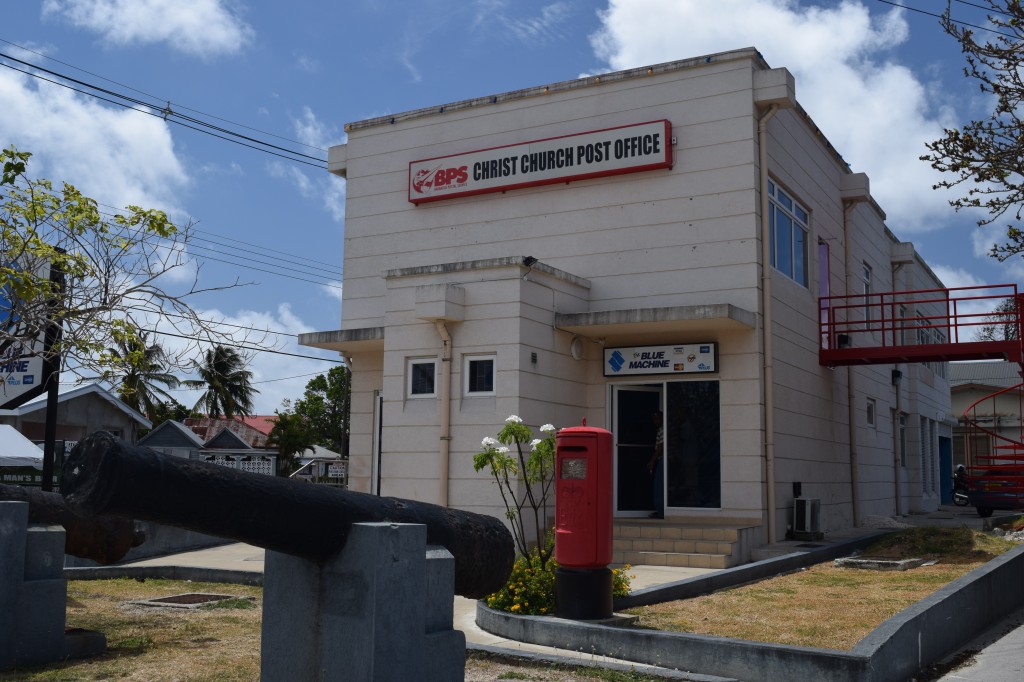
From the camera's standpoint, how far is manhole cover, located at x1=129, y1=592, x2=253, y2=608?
10.1m

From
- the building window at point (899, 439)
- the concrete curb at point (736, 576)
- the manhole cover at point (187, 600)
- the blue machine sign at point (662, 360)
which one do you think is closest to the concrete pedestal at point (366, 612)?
the concrete curb at point (736, 576)

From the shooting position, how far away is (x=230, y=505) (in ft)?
14.0

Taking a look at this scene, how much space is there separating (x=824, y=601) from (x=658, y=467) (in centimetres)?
660

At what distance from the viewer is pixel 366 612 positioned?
461 cm

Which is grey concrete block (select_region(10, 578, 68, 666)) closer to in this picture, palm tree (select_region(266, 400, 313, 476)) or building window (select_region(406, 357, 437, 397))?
building window (select_region(406, 357, 437, 397))

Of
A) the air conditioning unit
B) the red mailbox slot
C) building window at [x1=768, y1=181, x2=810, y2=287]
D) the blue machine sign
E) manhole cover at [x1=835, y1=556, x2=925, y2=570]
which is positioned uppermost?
building window at [x1=768, y1=181, x2=810, y2=287]

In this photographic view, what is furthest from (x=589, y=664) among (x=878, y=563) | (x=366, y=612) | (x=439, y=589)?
(x=878, y=563)

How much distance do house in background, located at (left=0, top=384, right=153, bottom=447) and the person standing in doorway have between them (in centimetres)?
2196

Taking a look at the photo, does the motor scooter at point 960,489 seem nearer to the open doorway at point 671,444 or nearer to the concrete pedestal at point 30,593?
the open doorway at point 671,444

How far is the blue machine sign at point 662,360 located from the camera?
15.9 meters

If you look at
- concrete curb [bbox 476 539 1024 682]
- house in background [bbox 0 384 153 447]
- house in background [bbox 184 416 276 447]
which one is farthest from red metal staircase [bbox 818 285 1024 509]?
house in background [bbox 184 416 276 447]

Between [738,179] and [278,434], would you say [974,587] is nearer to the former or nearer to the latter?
[738,179]

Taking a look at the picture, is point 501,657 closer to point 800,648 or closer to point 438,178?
point 800,648

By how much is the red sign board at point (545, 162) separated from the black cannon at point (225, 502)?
40.7 feet
